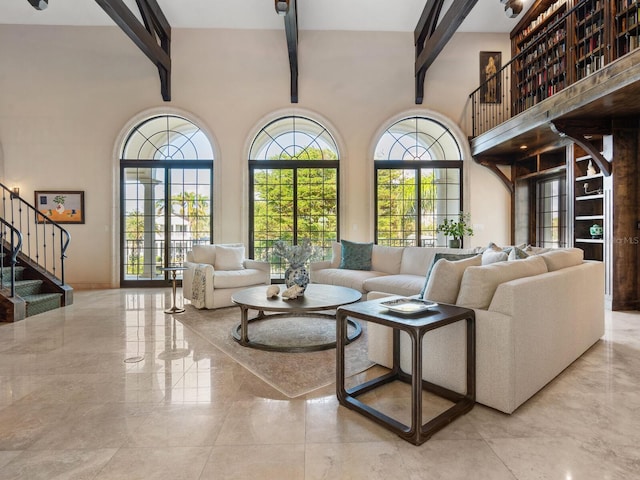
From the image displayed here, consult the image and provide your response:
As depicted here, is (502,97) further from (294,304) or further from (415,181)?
(294,304)

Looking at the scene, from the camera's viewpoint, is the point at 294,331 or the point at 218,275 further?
the point at 218,275

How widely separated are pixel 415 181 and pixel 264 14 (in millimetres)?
4175

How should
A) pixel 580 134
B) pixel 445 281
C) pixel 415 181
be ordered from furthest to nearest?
pixel 415 181 < pixel 580 134 < pixel 445 281

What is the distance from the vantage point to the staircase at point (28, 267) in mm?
4195

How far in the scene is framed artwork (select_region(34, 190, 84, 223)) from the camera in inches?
245

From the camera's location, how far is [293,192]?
660cm

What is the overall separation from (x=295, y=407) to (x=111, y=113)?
668 centimetres

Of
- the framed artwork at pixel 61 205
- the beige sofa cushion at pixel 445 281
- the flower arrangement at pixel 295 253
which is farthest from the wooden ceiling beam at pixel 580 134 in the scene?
the framed artwork at pixel 61 205

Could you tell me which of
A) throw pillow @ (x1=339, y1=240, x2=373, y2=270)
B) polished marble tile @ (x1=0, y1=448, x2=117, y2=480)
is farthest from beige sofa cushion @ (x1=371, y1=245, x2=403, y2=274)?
polished marble tile @ (x1=0, y1=448, x2=117, y2=480)

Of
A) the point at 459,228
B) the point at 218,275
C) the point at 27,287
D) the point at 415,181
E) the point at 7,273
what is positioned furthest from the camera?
the point at 415,181

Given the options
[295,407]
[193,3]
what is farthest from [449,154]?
[295,407]

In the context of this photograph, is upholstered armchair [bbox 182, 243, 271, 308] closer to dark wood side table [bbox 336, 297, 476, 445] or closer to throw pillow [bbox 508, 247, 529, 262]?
dark wood side table [bbox 336, 297, 476, 445]

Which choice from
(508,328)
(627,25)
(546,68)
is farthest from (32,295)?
(546,68)

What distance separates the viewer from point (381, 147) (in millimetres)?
6656
